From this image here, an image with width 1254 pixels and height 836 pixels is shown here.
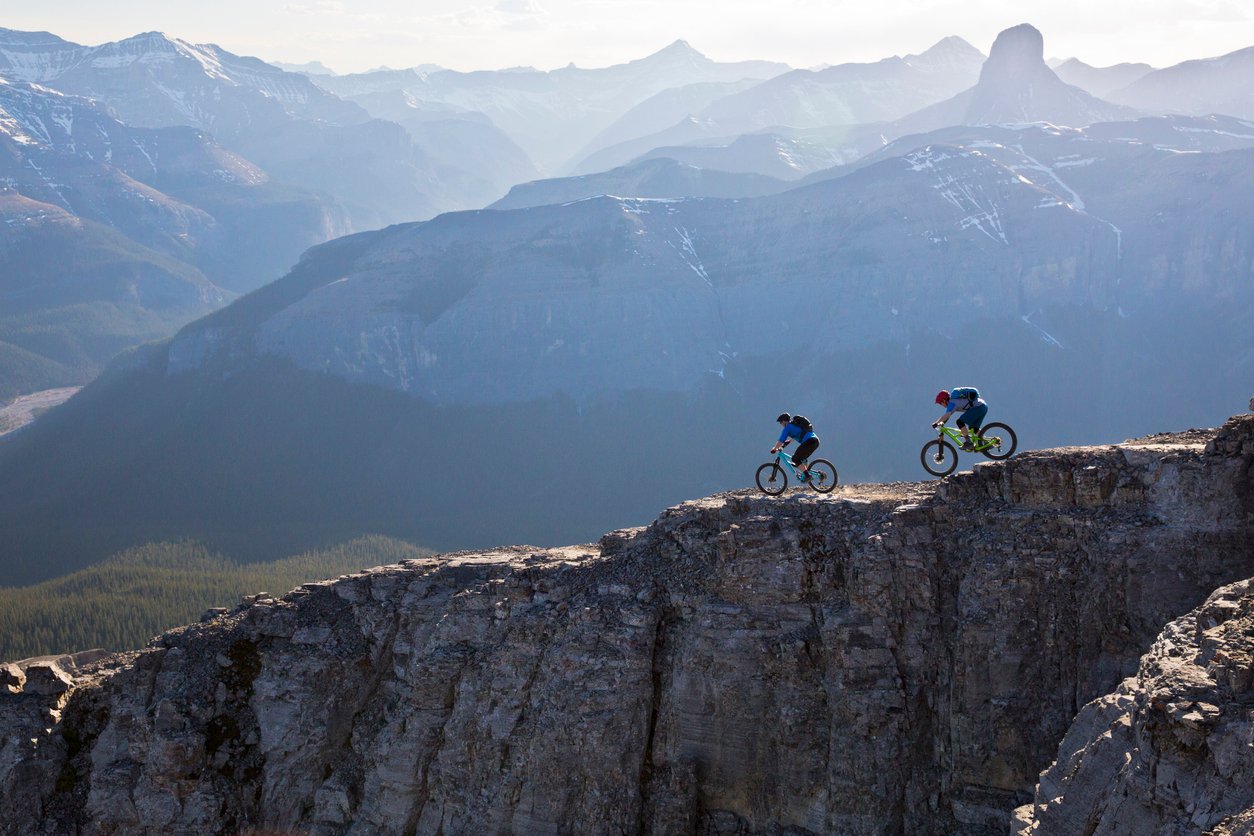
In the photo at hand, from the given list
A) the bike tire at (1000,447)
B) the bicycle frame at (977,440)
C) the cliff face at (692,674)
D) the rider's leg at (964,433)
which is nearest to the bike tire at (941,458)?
the bicycle frame at (977,440)

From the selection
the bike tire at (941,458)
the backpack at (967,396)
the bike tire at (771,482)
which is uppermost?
the backpack at (967,396)

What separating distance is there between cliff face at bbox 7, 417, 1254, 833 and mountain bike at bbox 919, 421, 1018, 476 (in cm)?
228

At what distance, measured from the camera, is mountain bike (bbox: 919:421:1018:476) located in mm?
42094

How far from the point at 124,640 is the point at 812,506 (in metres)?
109

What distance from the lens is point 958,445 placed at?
4312 centimetres

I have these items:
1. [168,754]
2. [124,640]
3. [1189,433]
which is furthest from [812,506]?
[124,640]

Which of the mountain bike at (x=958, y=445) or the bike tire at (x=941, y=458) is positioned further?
the bike tire at (x=941, y=458)

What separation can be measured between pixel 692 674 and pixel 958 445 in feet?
43.1

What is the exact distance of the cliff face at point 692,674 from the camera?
35.2 m

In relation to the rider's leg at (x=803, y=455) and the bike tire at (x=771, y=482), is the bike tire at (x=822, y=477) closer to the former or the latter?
the rider's leg at (x=803, y=455)

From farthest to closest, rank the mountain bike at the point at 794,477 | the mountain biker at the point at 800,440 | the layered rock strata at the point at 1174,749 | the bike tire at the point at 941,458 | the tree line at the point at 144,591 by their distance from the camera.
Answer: the tree line at the point at 144,591 → the mountain biker at the point at 800,440 → the mountain bike at the point at 794,477 → the bike tire at the point at 941,458 → the layered rock strata at the point at 1174,749

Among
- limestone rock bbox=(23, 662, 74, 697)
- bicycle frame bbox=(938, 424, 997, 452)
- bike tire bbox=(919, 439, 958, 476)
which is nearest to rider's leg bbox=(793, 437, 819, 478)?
bike tire bbox=(919, 439, 958, 476)

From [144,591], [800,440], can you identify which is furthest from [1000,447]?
[144,591]

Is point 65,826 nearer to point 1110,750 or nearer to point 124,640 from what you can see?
point 1110,750
